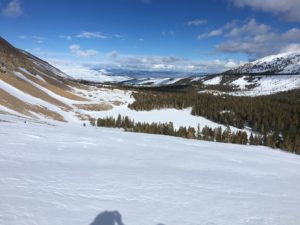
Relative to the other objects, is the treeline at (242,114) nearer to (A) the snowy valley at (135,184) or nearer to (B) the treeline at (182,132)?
(B) the treeline at (182,132)

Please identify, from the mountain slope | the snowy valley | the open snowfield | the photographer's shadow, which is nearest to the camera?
the photographer's shadow

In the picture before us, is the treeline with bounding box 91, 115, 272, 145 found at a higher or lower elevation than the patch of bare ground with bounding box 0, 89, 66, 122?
lower

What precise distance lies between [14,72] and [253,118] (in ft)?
292

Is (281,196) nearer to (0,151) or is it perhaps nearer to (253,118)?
(0,151)

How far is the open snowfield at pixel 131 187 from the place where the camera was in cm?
1048

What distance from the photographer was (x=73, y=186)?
12672mm

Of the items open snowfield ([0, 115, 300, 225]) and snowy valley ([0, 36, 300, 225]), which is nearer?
open snowfield ([0, 115, 300, 225])

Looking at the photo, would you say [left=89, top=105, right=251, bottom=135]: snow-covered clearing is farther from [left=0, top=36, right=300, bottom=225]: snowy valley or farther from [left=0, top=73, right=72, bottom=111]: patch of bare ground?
[left=0, top=36, right=300, bottom=225]: snowy valley

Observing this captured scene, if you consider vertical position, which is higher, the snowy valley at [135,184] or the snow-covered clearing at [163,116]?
the snow-covered clearing at [163,116]

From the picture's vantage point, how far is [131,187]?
44.9 feet

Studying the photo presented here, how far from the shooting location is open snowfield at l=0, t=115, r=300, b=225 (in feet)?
34.4

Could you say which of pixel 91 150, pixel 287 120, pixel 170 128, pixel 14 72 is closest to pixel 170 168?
pixel 91 150

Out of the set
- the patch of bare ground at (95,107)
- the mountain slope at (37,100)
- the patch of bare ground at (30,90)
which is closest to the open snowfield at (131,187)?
the mountain slope at (37,100)

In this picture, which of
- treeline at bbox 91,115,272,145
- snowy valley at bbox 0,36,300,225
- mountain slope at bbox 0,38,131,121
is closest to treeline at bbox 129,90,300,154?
treeline at bbox 91,115,272,145
